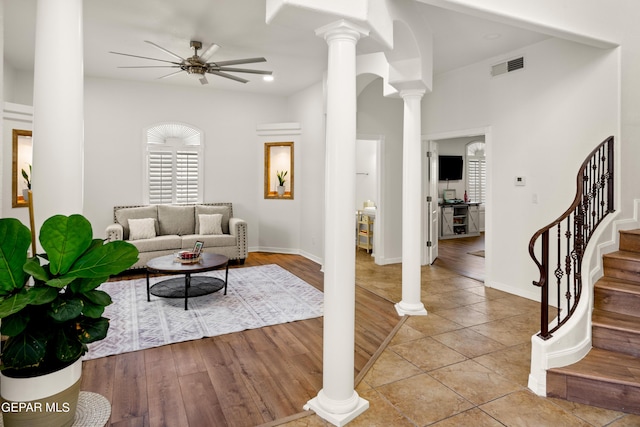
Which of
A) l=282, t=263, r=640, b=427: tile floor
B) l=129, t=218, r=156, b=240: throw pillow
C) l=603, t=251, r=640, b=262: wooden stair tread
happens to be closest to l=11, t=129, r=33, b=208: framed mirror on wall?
l=129, t=218, r=156, b=240: throw pillow

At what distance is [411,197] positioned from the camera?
400 centimetres

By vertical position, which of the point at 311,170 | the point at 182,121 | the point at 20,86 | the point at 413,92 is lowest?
the point at 311,170

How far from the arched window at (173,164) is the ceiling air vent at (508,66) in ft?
16.8

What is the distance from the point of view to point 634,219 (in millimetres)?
3793

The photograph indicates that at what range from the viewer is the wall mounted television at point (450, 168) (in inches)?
366

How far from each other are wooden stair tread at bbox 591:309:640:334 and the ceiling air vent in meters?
2.99

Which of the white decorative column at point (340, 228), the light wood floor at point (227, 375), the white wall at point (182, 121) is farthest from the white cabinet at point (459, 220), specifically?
the white decorative column at point (340, 228)

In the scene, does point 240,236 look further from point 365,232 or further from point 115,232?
point 365,232

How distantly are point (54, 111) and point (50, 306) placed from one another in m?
0.93

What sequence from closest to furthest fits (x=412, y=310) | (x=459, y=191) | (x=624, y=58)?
(x=624, y=58) < (x=412, y=310) < (x=459, y=191)

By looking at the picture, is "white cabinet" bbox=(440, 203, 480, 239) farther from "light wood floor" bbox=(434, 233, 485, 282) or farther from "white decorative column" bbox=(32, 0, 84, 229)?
"white decorative column" bbox=(32, 0, 84, 229)

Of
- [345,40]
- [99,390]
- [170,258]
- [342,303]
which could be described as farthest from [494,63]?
[99,390]

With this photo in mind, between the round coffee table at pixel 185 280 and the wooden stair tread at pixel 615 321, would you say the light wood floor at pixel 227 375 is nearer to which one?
the round coffee table at pixel 185 280

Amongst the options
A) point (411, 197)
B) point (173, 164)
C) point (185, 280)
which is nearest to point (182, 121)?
point (173, 164)
